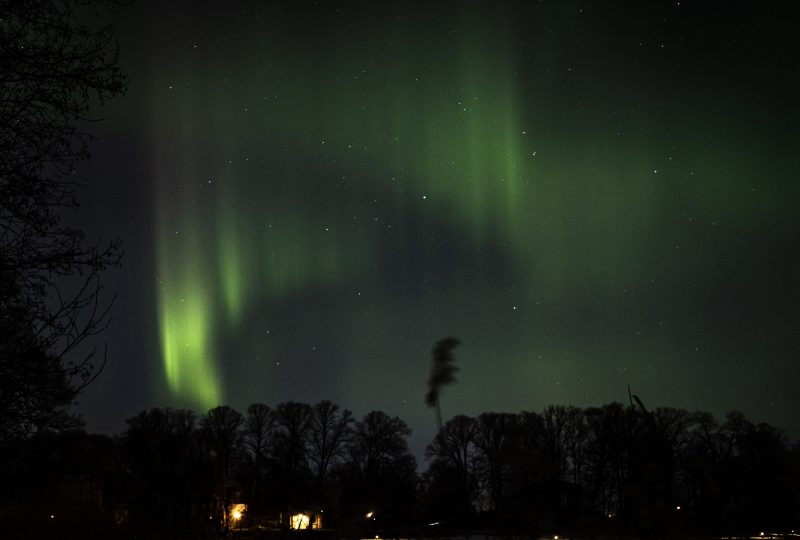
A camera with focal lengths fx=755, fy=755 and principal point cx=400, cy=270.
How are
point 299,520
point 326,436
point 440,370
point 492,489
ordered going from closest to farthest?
point 440,370 → point 492,489 → point 299,520 → point 326,436

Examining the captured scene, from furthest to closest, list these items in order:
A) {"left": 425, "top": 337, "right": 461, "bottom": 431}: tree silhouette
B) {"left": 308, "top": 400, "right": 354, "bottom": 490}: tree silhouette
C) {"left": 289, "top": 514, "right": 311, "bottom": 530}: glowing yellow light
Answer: {"left": 308, "top": 400, "right": 354, "bottom": 490}: tree silhouette
{"left": 289, "top": 514, "right": 311, "bottom": 530}: glowing yellow light
{"left": 425, "top": 337, "right": 461, "bottom": 431}: tree silhouette

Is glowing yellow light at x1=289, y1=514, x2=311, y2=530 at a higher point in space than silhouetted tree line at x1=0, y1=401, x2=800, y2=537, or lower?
lower

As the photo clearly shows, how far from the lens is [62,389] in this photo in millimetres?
7250

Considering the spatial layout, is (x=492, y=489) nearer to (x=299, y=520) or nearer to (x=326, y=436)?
(x=299, y=520)

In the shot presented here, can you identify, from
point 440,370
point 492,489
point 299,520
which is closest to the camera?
point 440,370

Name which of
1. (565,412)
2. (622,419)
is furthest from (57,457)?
(565,412)

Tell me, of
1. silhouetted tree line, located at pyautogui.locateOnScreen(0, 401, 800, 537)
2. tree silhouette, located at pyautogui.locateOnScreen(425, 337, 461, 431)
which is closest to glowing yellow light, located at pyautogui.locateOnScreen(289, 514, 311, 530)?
silhouetted tree line, located at pyautogui.locateOnScreen(0, 401, 800, 537)

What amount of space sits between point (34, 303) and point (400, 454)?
65.0 meters

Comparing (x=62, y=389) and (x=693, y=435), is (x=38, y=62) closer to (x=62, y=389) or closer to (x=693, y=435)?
(x=62, y=389)

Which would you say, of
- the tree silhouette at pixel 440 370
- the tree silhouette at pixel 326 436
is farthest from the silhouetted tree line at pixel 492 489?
the tree silhouette at pixel 326 436

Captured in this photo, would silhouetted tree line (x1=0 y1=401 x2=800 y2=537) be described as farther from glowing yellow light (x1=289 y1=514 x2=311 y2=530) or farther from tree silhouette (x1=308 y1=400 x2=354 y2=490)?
tree silhouette (x1=308 y1=400 x2=354 y2=490)

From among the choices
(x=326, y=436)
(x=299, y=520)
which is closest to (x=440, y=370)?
(x=299, y=520)

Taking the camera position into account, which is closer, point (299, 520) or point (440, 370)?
point (440, 370)

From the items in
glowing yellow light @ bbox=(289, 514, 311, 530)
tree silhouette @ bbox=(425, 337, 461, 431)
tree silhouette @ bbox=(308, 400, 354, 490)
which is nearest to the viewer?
tree silhouette @ bbox=(425, 337, 461, 431)
